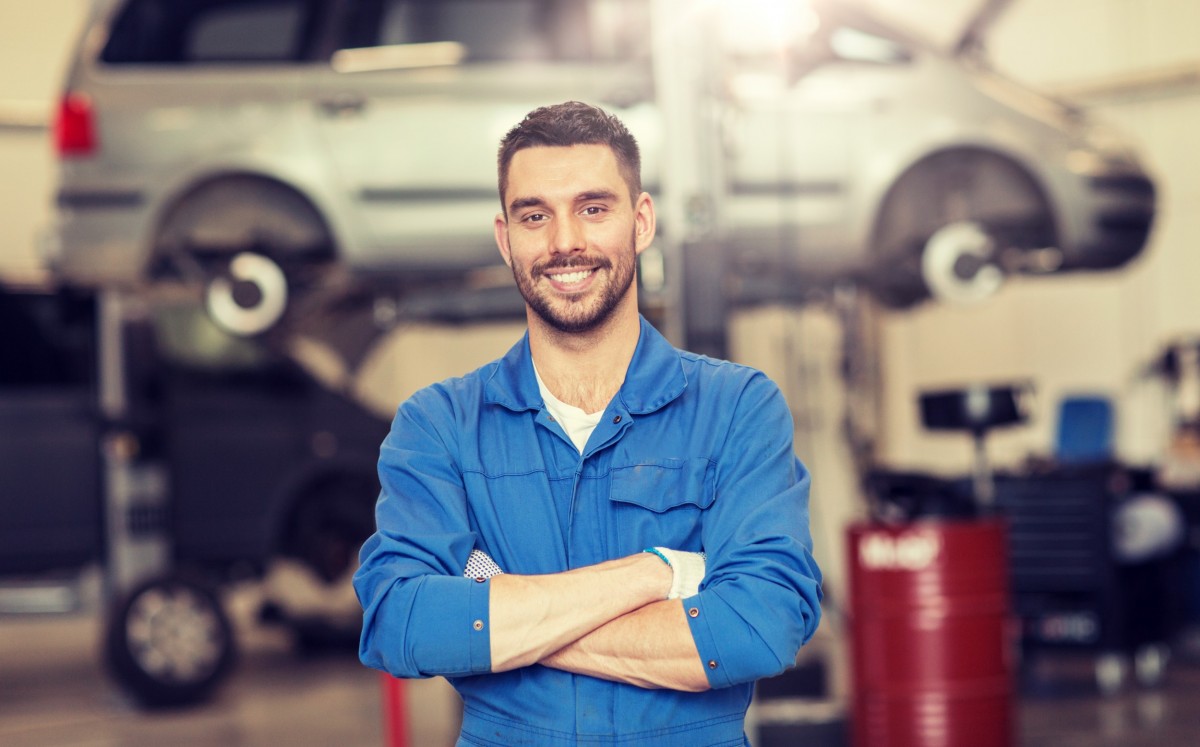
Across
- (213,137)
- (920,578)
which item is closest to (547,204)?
(920,578)

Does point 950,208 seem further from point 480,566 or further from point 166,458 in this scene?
point 480,566

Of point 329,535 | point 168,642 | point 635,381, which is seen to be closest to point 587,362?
point 635,381

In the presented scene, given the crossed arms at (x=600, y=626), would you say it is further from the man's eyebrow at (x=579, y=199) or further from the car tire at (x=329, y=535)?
the car tire at (x=329, y=535)

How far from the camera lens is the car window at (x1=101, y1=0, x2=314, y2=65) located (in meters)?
5.02

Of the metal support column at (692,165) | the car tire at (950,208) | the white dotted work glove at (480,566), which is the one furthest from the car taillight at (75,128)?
the white dotted work glove at (480,566)

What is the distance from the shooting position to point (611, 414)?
4.97 ft

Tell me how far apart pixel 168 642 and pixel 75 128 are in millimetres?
1908

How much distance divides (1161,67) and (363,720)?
6.08 metres

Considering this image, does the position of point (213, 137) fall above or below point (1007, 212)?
above

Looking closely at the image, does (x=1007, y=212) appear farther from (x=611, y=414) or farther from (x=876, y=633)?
(x=611, y=414)

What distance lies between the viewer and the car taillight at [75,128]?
4.90 meters

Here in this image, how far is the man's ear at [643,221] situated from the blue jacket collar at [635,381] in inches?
4.6

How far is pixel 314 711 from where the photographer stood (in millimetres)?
5043

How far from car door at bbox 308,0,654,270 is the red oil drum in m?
1.94
